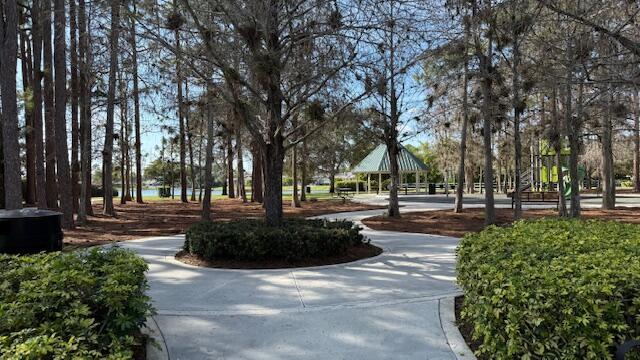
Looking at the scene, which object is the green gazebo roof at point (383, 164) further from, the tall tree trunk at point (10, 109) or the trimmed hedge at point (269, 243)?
the trimmed hedge at point (269, 243)

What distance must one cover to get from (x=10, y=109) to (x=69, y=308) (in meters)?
9.99

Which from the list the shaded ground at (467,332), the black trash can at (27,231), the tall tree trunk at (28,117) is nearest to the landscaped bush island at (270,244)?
the black trash can at (27,231)

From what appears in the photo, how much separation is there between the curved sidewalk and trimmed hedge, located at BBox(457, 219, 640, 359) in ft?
2.17

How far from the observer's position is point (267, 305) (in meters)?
5.53

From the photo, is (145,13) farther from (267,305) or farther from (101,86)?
(101,86)

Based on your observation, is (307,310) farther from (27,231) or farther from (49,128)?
(49,128)

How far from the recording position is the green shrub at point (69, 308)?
257 cm

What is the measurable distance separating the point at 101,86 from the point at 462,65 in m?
13.6

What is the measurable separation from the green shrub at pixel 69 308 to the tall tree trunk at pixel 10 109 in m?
7.96

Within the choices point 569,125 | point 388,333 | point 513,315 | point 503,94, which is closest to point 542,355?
point 513,315

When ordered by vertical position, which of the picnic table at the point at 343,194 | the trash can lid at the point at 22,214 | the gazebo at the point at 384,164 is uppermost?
the gazebo at the point at 384,164

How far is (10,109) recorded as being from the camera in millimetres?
11102

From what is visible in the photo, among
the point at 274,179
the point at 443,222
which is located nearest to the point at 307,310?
the point at 274,179

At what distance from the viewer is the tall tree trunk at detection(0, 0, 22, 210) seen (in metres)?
11.1
